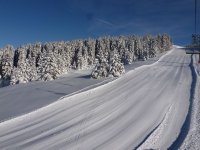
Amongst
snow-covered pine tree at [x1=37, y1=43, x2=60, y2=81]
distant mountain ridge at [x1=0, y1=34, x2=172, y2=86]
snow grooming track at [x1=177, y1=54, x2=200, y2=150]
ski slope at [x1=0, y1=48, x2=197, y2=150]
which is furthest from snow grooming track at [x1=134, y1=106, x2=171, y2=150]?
snow-covered pine tree at [x1=37, y1=43, x2=60, y2=81]

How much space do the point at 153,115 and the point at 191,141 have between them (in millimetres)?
6109

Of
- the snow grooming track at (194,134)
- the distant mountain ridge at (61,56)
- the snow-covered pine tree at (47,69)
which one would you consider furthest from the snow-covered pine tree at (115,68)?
the snow grooming track at (194,134)

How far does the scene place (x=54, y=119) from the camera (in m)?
21.4

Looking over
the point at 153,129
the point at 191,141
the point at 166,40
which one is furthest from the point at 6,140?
the point at 166,40

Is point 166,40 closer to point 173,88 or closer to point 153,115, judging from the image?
point 173,88

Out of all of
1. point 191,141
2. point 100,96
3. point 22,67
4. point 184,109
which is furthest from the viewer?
point 22,67

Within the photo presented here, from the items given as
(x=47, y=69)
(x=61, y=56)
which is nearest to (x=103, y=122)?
(x=47, y=69)

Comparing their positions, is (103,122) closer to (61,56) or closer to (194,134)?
(194,134)

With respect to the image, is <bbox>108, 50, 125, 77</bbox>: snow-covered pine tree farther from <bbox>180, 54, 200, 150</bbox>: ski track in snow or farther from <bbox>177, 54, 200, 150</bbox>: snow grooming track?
<bbox>177, 54, 200, 150</bbox>: snow grooming track

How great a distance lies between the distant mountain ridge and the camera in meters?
63.0

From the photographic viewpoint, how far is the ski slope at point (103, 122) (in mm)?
16688

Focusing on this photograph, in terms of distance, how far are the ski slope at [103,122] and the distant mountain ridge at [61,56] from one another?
1640 centimetres

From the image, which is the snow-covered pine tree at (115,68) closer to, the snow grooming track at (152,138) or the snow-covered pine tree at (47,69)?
Answer: the snow-covered pine tree at (47,69)

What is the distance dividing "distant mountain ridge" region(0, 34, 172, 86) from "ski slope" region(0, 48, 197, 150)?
16.4m
